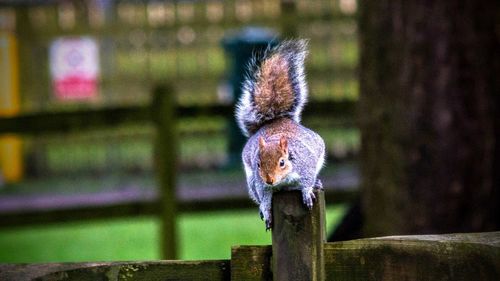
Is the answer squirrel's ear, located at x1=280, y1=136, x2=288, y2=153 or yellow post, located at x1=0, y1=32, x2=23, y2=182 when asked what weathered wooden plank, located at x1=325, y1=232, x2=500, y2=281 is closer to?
squirrel's ear, located at x1=280, y1=136, x2=288, y2=153

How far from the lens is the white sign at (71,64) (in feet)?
29.5

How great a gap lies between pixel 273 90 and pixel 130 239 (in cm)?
398

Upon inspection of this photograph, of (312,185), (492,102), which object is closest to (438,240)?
(312,185)

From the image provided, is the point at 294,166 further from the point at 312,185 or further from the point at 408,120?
the point at 408,120

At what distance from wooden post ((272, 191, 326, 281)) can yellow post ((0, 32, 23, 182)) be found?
686 centimetres

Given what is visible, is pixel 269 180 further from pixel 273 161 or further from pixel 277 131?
pixel 277 131

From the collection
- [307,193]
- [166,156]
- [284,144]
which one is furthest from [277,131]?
[166,156]

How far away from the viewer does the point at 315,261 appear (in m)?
2.02

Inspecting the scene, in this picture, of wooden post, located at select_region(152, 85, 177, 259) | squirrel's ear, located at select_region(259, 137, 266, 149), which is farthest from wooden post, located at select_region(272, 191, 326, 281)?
wooden post, located at select_region(152, 85, 177, 259)

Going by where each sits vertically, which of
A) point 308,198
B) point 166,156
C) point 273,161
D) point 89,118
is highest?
point 89,118

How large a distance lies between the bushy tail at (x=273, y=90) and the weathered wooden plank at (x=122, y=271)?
85cm

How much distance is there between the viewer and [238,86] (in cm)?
856

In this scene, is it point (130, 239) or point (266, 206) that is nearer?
point (266, 206)

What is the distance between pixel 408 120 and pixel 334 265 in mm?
2094
